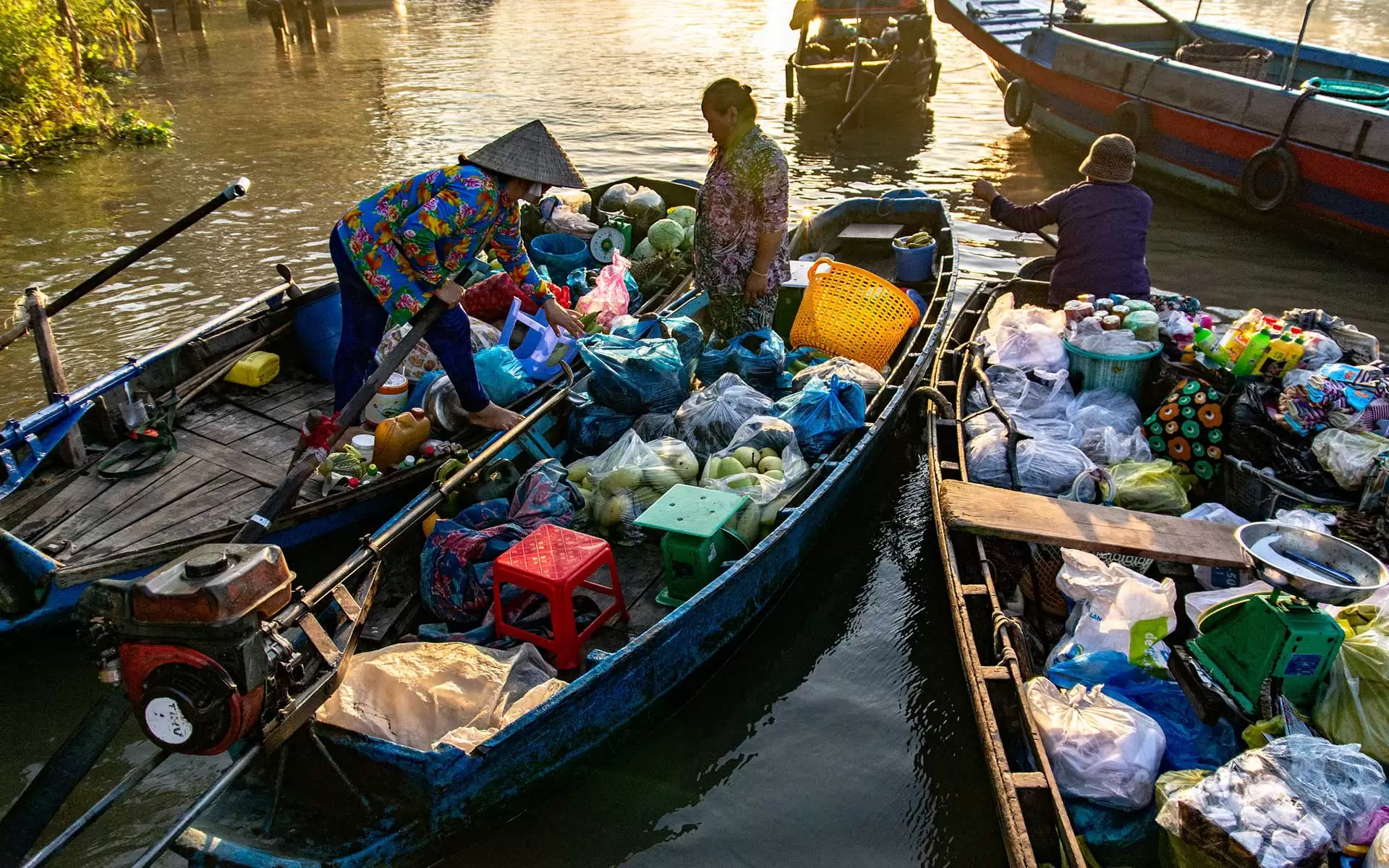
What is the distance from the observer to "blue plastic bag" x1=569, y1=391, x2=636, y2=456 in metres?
4.96

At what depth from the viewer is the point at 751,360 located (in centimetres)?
528

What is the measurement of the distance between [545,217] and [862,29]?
36.9 ft

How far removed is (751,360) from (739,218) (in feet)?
2.61

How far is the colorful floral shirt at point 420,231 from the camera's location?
4.17m

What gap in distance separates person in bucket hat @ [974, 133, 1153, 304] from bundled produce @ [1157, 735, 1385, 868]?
353 cm

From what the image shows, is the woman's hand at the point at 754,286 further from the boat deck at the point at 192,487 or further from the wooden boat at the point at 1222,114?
the wooden boat at the point at 1222,114

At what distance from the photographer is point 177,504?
4570 mm

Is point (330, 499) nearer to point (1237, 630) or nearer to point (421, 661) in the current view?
point (421, 661)

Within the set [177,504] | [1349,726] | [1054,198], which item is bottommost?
[177,504]

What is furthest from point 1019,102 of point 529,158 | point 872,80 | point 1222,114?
point 529,158

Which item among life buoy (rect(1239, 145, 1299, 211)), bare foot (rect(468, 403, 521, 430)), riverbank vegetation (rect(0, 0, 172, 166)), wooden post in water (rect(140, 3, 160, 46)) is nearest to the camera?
bare foot (rect(468, 403, 521, 430))

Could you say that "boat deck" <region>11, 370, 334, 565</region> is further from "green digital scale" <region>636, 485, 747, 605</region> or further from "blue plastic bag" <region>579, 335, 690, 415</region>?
"green digital scale" <region>636, 485, 747, 605</region>

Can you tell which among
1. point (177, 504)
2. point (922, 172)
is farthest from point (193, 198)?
point (922, 172)

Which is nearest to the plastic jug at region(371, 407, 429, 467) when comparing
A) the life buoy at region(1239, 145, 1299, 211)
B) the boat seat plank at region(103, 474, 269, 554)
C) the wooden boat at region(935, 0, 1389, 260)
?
the boat seat plank at region(103, 474, 269, 554)
